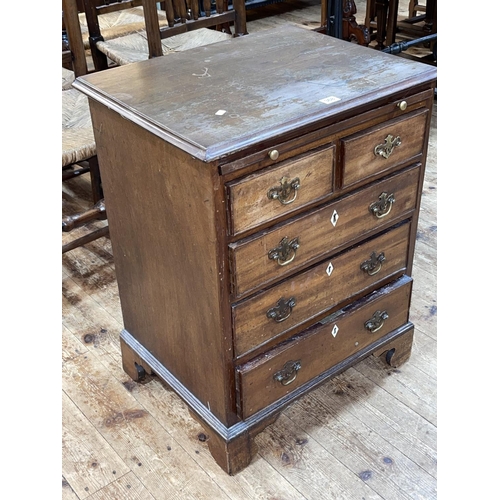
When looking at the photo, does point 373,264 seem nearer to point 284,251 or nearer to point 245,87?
point 284,251

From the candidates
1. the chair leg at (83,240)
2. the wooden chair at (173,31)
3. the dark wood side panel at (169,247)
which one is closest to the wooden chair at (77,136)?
the chair leg at (83,240)

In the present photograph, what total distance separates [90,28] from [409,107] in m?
1.79

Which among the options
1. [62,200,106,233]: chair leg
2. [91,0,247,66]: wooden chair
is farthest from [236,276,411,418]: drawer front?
[91,0,247,66]: wooden chair

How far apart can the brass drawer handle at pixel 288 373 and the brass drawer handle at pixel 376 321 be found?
26cm

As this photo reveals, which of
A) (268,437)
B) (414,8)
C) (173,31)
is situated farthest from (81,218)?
(414,8)

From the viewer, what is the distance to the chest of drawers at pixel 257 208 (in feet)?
4.42

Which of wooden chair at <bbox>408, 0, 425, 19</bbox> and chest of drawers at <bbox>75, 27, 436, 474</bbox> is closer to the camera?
chest of drawers at <bbox>75, 27, 436, 474</bbox>

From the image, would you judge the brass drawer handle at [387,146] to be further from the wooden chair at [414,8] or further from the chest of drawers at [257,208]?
the wooden chair at [414,8]

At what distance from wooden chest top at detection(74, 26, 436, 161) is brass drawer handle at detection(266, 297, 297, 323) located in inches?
17.0

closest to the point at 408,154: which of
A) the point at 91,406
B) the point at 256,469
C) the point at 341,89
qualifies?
the point at 341,89

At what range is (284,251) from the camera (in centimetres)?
146

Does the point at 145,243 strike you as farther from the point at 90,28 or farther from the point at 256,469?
the point at 90,28

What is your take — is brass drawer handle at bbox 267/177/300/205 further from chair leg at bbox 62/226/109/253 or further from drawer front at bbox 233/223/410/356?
chair leg at bbox 62/226/109/253

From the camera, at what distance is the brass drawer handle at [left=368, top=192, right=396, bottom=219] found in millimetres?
1617
